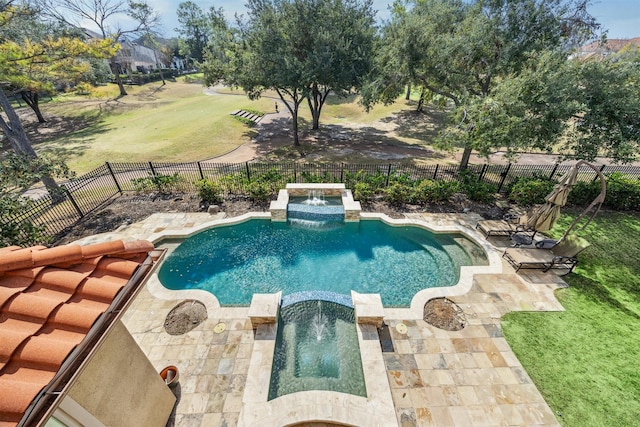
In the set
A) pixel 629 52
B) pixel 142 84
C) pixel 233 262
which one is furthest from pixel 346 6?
pixel 142 84

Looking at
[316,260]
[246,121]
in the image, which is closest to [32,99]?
[246,121]

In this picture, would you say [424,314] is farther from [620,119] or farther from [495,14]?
[495,14]

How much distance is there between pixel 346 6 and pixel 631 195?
21.5 metres

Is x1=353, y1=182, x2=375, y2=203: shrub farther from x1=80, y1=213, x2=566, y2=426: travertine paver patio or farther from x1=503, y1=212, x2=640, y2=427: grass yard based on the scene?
x1=503, y1=212, x2=640, y2=427: grass yard

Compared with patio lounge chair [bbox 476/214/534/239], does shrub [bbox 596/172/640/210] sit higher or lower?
higher

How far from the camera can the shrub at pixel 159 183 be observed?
1499cm

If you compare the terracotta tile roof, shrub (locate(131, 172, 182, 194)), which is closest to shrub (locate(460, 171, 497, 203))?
the terracotta tile roof

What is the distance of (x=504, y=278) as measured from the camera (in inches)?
371

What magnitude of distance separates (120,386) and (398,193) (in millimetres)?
13213

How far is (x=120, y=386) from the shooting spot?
4.05 meters

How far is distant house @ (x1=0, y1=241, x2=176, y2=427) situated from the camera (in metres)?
2.38

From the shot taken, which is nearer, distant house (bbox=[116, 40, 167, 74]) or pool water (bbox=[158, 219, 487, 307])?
pool water (bbox=[158, 219, 487, 307])

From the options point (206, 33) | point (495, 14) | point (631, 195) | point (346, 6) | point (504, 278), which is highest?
point (206, 33)

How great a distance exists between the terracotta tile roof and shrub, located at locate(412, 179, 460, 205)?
1335 centimetres
